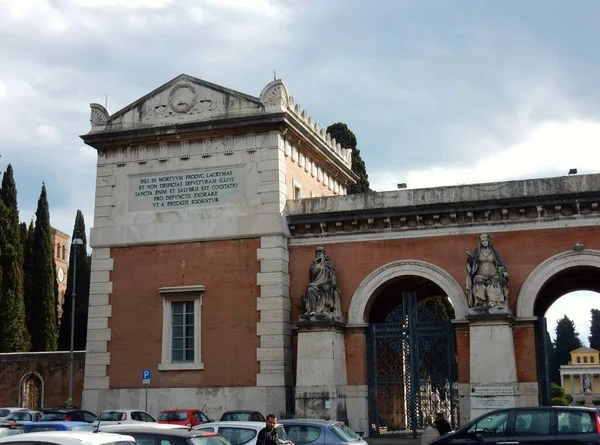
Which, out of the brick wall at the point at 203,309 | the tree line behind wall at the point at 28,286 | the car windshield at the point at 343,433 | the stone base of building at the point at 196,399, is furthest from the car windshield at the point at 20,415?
the tree line behind wall at the point at 28,286

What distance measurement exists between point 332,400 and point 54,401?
453 inches

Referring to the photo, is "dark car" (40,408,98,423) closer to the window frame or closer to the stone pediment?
the window frame

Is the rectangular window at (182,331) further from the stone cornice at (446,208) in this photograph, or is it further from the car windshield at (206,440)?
the car windshield at (206,440)

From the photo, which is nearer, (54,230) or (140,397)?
(140,397)

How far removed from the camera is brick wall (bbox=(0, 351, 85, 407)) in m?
28.4

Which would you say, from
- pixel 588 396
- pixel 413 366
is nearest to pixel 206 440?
pixel 413 366

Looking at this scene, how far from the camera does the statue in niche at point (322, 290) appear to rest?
23.1 m

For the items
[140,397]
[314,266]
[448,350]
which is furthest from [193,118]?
[448,350]

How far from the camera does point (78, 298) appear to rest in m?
54.7

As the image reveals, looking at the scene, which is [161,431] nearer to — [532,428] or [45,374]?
[532,428]

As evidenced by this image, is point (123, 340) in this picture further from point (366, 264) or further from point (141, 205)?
point (366, 264)

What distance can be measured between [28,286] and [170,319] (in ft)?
82.8

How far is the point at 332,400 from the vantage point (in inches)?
879

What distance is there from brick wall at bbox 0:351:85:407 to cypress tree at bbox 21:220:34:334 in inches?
662
